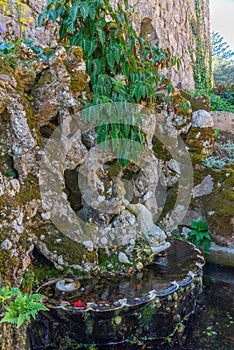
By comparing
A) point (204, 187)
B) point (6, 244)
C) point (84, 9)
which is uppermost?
point (84, 9)

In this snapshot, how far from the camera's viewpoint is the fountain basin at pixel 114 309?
6.57 ft

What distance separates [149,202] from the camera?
3.46 meters

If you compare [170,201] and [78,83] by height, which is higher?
[78,83]

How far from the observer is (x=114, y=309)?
2.00 metres

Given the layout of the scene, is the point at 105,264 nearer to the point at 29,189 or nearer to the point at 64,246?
the point at 64,246

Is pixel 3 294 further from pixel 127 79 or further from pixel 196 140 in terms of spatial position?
pixel 196 140

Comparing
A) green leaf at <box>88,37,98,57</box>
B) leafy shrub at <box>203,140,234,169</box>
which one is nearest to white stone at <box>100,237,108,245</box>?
green leaf at <box>88,37,98,57</box>

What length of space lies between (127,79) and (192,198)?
186 cm

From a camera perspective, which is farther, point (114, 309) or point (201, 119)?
point (201, 119)

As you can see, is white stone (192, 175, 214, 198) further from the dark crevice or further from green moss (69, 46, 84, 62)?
green moss (69, 46, 84, 62)

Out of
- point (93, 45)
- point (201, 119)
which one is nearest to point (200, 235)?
point (201, 119)

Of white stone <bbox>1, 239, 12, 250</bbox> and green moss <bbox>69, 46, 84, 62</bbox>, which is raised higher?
green moss <bbox>69, 46, 84, 62</bbox>

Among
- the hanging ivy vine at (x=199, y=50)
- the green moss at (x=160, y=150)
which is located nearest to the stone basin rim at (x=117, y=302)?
the green moss at (x=160, y=150)

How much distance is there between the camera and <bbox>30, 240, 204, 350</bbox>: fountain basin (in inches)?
78.9
